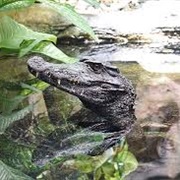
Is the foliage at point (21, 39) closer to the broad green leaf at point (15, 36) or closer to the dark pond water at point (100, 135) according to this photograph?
the broad green leaf at point (15, 36)

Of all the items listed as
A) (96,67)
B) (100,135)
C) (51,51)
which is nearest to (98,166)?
(100,135)

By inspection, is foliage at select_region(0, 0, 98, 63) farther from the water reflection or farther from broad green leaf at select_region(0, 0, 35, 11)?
the water reflection

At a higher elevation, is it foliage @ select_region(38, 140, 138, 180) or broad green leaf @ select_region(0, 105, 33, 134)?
foliage @ select_region(38, 140, 138, 180)

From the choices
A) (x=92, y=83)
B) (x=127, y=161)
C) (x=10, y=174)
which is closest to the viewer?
(x=10, y=174)

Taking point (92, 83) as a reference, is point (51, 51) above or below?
below

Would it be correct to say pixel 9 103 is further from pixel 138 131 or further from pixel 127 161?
pixel 127 161

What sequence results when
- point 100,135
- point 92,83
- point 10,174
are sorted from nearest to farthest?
point 10,174 < point 100,135 < point 92,83

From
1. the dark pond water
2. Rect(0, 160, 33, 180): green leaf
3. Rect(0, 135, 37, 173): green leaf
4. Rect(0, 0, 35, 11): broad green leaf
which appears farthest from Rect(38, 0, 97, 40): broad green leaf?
Rect(0, 160, 33, 180): green leaf

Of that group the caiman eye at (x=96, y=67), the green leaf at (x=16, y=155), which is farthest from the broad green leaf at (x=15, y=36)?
the green leaf at (x=16, y=155)
